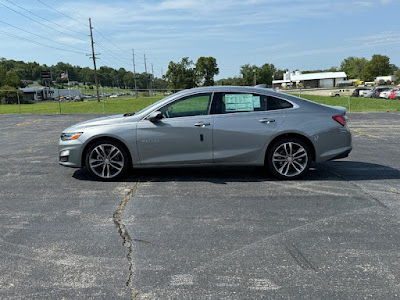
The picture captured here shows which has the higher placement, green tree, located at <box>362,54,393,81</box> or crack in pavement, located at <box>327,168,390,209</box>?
green tree, located at <box>362,54,393,81</box>

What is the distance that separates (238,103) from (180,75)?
3366 inches

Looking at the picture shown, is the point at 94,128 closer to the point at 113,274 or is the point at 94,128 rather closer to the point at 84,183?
the point at 84,183

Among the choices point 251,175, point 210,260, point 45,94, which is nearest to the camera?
point 210,260

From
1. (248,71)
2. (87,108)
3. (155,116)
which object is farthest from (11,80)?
(155,116)

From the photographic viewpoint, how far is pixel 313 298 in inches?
106

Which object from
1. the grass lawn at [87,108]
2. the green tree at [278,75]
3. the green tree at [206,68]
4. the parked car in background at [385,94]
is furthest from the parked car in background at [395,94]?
the green tree at [278,75]

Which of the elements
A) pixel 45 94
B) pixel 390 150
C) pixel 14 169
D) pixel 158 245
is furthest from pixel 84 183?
pixel 45 94

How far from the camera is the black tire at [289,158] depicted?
597 centimetres

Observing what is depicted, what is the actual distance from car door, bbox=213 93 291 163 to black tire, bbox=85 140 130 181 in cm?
153

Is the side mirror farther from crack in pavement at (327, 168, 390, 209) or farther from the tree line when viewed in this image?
the tree line

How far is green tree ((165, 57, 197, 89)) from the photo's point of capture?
8906cm

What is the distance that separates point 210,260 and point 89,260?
1109 mm

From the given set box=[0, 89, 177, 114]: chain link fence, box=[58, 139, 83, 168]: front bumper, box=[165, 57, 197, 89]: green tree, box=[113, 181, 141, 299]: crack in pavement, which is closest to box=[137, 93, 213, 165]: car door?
box=[113, 181, 141, 299]: crack in pavement

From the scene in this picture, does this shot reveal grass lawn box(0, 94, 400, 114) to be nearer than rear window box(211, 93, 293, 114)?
No
